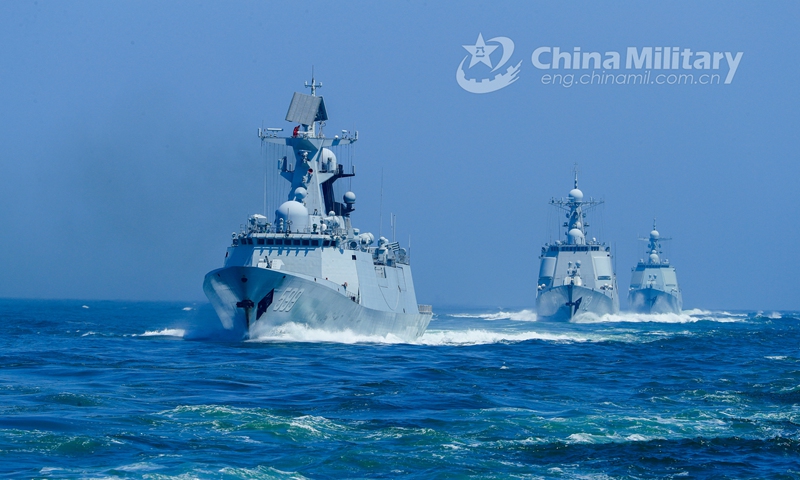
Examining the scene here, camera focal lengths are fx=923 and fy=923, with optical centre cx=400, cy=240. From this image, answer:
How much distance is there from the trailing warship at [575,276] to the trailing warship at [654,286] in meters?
21.1

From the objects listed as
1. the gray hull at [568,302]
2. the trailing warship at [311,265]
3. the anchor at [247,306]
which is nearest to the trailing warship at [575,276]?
the gray hull at [568,302]

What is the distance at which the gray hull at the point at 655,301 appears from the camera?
107 metres

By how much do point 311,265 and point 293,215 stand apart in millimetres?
2455

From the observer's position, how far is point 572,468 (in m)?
14.9

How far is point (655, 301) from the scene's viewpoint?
107375 mm

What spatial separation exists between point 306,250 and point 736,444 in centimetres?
2263

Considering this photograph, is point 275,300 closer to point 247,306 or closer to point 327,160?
point 247,306

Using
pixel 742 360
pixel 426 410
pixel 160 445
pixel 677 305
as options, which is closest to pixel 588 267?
pixel 677 305

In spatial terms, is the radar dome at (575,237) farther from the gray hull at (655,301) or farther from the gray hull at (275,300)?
the gray hull at (275,300)

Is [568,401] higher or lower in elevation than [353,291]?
lower

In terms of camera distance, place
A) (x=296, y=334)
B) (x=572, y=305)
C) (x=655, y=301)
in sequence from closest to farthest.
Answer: (x=296, y=334) < (x=572, y=305) < (x=655, y=301)

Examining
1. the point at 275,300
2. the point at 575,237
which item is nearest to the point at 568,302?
the point at 575,237

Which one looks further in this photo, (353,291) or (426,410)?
(353,291)

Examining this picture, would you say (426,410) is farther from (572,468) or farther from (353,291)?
(353,291)
